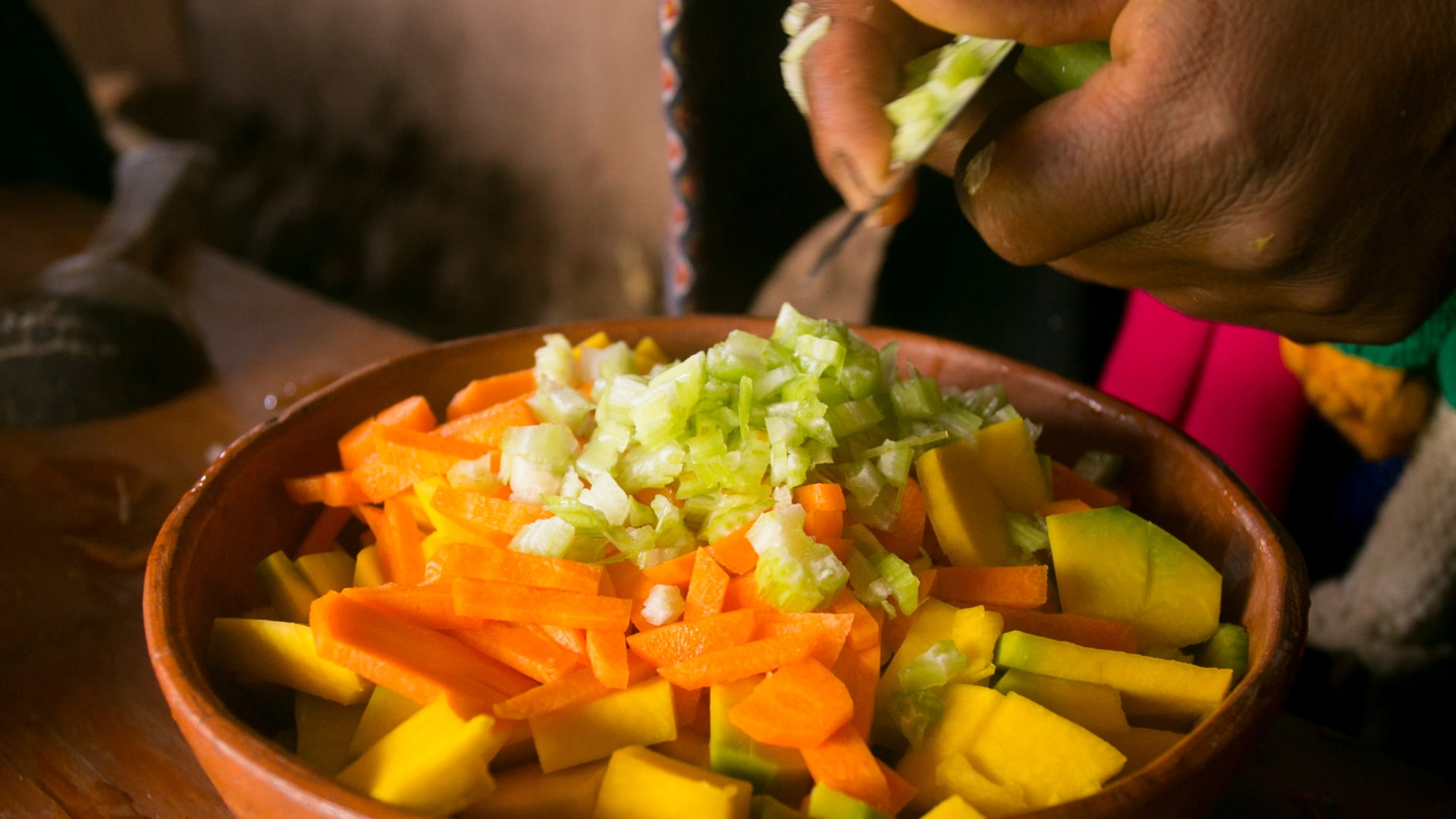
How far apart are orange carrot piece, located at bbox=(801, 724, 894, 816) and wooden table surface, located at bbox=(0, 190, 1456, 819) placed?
0.43 meters

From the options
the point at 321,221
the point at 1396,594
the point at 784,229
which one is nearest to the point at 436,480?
the point at 784,229

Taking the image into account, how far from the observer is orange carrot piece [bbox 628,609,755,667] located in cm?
75

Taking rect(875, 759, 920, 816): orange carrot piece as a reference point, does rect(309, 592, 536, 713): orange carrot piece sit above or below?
above

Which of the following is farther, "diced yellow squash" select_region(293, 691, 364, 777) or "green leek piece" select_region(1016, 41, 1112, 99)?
"green leek piece" select_region(1016, 41, 1112, 99)

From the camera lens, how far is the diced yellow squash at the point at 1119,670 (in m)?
0.76

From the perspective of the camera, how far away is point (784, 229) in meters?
1.97

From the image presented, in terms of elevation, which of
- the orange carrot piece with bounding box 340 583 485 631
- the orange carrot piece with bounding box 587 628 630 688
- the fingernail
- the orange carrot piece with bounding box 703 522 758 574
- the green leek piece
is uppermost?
the green leek piece

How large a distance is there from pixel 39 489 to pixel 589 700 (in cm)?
112

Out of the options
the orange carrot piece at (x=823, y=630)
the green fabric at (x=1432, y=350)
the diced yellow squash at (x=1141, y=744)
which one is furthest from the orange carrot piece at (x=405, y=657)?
the green fabric at (x=1432, y=350)

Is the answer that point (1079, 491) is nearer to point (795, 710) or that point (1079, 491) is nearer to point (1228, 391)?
point (795, 710)

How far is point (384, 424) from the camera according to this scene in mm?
1002

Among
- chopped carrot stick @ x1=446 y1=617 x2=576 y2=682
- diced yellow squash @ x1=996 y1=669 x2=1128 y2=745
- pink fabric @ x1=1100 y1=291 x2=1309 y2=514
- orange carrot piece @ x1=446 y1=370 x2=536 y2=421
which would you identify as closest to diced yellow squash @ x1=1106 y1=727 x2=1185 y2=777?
diced yellow squash @ x1=996 y1=669 x2=1128 y2=745

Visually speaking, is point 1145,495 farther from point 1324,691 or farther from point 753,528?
point 1324,691

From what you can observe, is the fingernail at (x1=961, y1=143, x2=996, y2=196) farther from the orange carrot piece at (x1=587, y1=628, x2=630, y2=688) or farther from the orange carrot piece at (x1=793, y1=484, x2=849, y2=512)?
the orange carrot piece at (x1=587, y1=628, x2=630, y2=688)
